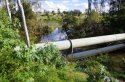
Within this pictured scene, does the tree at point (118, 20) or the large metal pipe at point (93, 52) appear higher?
the tree at point (118, 20)

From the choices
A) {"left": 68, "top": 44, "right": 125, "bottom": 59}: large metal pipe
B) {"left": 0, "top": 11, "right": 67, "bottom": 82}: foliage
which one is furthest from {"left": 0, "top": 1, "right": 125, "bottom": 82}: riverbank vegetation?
{"left": 68, "top": 44, "right": 125, "bottom": 59}: large metal pipe

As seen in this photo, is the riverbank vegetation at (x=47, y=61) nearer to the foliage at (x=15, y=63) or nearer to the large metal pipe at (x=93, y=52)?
the foliage at (x=15, y=63)

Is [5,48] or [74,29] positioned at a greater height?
[5,48]

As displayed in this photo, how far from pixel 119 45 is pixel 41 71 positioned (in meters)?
19.6

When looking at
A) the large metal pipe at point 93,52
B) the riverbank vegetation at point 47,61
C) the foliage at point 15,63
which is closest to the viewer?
the foliage at point 15,63

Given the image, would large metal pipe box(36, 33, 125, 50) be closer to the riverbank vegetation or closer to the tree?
the riverbank vegetation

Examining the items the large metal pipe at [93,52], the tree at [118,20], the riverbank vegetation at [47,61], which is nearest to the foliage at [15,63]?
the riverbank vegetation at [47,61]

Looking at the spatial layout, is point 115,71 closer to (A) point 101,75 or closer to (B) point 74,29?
(A) point 101,75

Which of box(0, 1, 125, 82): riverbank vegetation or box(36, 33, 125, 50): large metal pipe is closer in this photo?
box(0, 1, 125, 82): riverbank vegetation

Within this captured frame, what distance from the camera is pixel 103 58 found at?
23078mm

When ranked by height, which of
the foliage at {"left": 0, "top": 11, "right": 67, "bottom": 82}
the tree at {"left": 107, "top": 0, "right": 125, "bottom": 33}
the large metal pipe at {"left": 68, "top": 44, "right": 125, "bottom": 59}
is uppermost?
the foliage at {"left": 0, "top": 11, "right": 67, "bottom": 82}

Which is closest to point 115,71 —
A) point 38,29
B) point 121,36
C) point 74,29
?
point 121,36

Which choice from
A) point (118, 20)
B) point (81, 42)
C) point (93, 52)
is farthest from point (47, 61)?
point (118, 20)

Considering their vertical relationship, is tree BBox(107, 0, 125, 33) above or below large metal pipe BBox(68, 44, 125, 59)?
above
